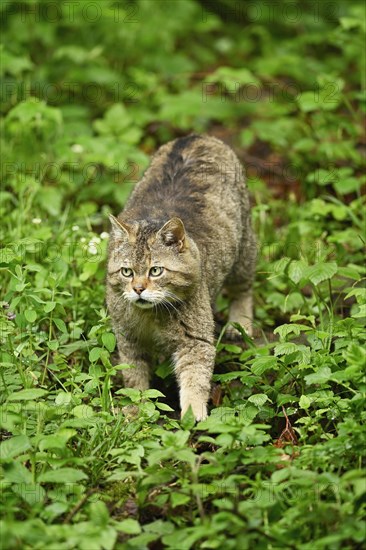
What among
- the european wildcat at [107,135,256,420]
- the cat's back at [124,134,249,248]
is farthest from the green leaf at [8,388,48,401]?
the cat's back at [124,134,249,248]

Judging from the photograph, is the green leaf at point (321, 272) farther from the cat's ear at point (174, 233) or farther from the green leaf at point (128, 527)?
the green leaf at point (128, 527)

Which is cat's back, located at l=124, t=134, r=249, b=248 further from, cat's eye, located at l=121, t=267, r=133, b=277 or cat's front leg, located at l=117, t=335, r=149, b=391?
cat's front leg, located at l=117, t=335, r=149, b=391

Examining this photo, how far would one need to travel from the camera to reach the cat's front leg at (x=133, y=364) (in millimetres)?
5637

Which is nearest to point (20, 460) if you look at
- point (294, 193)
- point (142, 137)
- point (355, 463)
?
point (355, 463)

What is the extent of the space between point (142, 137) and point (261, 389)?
4728mm

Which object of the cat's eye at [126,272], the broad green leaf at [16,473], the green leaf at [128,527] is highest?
the cat's eye at [126,272]

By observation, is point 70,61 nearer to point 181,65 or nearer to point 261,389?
point 181,65

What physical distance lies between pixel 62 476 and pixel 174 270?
5.53 ft

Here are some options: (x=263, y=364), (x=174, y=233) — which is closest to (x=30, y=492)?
(x=263, y=364)

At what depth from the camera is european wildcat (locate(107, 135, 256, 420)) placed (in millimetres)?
5387

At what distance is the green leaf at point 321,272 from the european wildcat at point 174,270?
0.70 metres

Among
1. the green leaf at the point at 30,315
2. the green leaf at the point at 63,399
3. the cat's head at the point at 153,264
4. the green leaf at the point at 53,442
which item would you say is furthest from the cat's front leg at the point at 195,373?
the green leaf at the point at 53,442

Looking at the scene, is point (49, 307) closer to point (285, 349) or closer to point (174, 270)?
point (174, 270)

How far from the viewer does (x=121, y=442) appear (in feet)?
15.8
